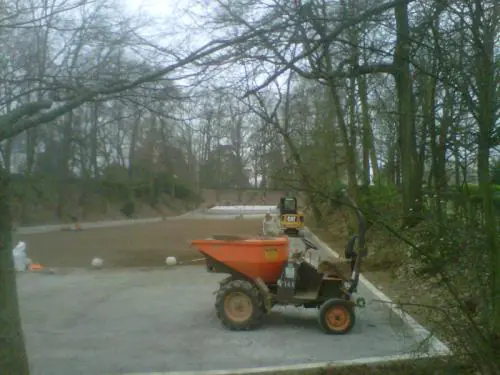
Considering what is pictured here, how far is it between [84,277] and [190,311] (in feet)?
19.9

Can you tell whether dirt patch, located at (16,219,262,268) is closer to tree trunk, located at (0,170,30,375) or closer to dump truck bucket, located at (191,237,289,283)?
dump truck bucket, located at (191,237,289,283)

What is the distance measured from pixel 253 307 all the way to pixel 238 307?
24 cm

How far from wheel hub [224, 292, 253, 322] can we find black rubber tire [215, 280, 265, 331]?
41 millimetres

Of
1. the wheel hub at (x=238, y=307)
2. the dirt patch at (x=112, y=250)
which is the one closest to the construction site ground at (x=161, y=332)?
the wheel hub at (x=238, y=307)

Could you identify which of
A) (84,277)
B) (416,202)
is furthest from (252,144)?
(84,277)

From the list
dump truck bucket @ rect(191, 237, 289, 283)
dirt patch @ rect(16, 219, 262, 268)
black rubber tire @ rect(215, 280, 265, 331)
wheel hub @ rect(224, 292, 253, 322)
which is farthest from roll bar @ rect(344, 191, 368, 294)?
dirt patch @ rect(16, 219, 262, 268)

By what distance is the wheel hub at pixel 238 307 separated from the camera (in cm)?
859

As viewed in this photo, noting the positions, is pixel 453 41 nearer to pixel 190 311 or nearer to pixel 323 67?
pixel 323 67

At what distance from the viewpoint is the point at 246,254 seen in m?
8.73

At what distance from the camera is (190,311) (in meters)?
10.1

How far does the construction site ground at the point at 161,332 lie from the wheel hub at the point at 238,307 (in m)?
0.26

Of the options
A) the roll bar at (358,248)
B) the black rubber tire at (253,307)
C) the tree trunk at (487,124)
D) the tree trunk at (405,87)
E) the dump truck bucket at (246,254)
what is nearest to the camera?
the tree trunk at (487,124)

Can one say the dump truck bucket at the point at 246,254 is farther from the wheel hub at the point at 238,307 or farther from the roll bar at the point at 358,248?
the roll bar at the point at 358,248

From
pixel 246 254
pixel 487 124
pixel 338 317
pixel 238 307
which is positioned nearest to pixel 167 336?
pixel 238 307
